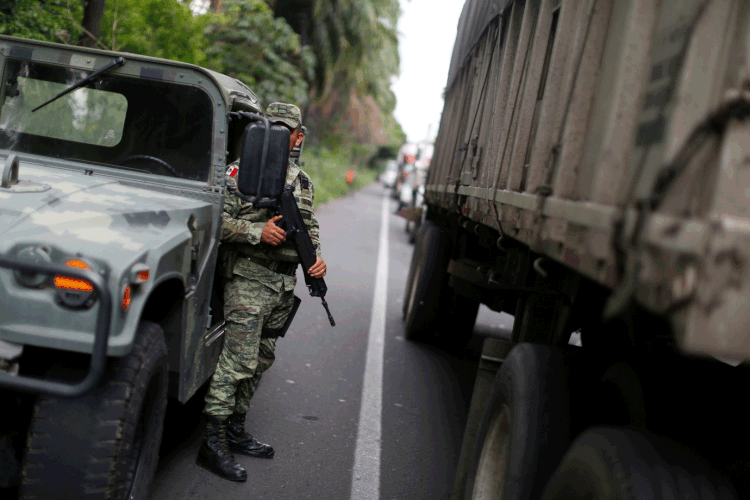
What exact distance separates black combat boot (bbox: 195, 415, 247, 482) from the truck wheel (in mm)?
3345

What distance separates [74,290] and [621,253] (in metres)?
1.80

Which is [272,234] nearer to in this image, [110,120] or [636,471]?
[110,120]

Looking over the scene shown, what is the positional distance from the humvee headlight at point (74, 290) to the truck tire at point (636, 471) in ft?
5.49

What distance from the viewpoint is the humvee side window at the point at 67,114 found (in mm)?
3830

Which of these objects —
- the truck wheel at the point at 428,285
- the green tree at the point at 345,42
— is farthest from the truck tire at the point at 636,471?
the green tree at the point at 345,42

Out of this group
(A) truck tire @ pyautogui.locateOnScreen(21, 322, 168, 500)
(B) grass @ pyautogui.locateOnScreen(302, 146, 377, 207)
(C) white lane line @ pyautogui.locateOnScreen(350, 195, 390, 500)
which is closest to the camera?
(A) truck tire @ pyautogui.locateOnScreen(21, 322, 168, 500)

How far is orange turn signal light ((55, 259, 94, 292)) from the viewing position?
95.8 inches

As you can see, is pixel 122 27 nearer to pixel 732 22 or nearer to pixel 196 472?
pixel 196 472

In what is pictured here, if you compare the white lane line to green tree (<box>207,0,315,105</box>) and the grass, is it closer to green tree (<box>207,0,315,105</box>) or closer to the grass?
green tree (<box>207,0,315,105</box>)

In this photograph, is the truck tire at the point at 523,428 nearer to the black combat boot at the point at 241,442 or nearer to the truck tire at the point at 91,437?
the truck tire at the point at 91,437

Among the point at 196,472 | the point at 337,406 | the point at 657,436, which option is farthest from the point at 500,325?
the point at 657,436

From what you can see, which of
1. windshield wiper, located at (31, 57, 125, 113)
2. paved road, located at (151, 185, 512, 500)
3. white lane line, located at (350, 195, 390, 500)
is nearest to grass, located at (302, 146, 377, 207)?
white lane line, located at (350, 195, 390, 500)

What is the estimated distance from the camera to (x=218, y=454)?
3900 millimetres

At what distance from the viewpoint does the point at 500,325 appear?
30.0 feet
